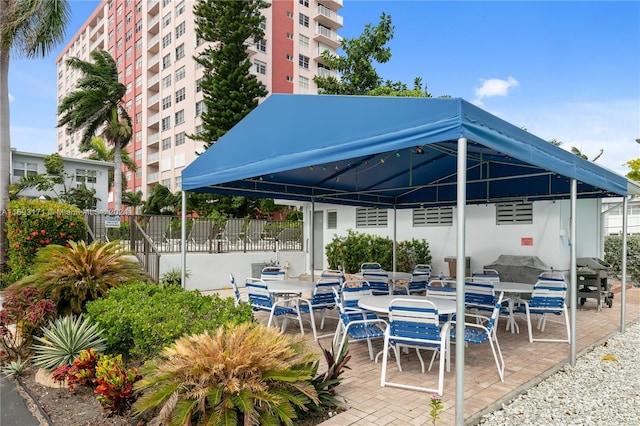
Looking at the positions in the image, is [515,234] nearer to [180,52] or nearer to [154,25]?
[180,52]

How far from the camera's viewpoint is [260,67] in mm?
31344

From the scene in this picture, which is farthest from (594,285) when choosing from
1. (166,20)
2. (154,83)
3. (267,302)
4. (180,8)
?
(154,83)

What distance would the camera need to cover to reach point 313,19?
1427 inches

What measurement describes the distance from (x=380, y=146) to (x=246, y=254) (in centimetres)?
975

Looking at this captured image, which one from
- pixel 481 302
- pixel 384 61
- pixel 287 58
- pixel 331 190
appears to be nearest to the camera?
pixel 481 302

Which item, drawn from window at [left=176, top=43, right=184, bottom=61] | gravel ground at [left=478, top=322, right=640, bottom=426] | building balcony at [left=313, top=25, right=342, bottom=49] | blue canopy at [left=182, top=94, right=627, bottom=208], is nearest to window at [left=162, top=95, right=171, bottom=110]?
window at [left=176, top=43, right=184, bottom=61]

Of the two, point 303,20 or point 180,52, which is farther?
point 303,20

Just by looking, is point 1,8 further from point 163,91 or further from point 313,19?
point 313,19

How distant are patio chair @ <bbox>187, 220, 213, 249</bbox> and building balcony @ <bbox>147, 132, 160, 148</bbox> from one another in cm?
2788

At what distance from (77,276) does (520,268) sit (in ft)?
27.3

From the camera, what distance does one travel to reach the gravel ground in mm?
3531

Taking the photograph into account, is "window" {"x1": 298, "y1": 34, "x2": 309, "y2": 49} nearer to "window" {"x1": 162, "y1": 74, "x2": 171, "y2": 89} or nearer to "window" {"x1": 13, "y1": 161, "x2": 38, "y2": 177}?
"window" {"x1": 162, "y1": 74, "x2": 171, "y2": 89}

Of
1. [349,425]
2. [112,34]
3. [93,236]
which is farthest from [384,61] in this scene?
[112,34]

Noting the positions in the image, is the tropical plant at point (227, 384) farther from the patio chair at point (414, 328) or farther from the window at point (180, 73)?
the window at point (180, 73)
